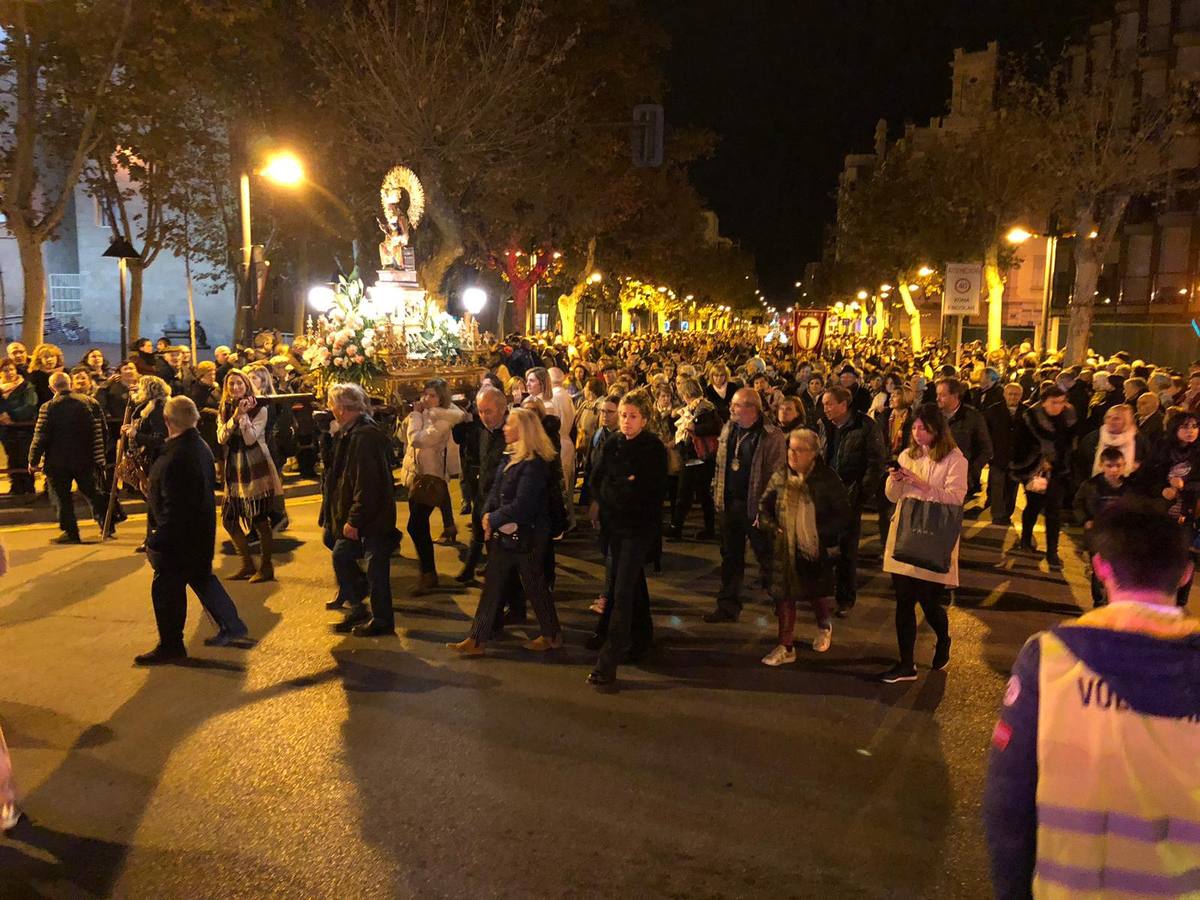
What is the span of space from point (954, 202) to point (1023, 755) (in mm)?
33635

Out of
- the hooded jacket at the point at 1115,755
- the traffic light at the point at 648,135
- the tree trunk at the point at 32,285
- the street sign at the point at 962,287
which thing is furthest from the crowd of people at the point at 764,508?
the street sign at the point at 962,287

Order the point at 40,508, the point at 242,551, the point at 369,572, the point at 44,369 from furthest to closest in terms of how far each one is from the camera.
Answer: the point at 44,369
the point at 40,508
the point at 242,551
the point at 369,572

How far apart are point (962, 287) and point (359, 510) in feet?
71.2

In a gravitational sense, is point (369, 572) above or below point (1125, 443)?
below

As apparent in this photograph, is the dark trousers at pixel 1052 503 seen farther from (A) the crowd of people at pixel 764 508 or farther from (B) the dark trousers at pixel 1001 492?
(B) the dark trousers at pixel 1001 492

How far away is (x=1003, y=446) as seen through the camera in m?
10.2

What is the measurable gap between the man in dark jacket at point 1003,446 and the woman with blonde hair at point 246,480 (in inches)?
289

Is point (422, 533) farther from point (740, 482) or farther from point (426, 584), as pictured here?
point (740, 482)

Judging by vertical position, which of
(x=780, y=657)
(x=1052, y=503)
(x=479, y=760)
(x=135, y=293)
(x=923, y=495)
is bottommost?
(x=479, y=760)

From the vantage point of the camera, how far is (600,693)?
581 centimetres

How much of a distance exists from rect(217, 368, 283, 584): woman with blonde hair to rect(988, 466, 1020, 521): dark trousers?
765 centimetres

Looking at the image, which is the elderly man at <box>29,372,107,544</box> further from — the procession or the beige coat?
the beige coat

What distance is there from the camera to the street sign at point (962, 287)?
24.3 m

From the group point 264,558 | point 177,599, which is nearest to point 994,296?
point 264,558
